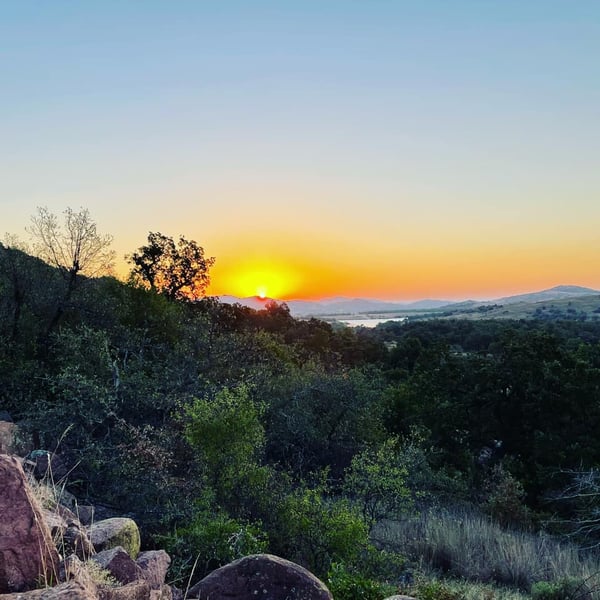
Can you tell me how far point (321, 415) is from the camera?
1540cm

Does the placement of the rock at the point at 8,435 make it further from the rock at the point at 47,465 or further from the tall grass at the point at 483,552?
the tall grass at the point at 483,552

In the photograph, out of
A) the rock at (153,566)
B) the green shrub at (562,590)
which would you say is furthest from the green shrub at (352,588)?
the green shrub at (562,590)

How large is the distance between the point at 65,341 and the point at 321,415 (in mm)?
6766

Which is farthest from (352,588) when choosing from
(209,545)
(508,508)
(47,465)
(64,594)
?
(508,508)

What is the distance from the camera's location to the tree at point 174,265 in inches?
968

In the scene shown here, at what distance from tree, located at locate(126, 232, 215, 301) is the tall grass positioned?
16143mm

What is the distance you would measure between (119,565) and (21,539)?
3.10 feet

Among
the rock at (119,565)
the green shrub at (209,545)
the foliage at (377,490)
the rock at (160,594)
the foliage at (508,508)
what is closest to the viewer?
the rock at (160,594)

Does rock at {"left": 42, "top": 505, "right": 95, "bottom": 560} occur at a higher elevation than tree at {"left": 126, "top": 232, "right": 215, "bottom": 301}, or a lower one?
lower

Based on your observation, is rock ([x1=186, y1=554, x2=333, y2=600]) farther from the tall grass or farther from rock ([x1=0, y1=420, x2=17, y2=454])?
rock ([x1=0, y1=420, x2=17, y2=454])

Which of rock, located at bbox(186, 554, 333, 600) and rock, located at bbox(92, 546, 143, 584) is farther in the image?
rock, located at bbox(186, 554, 333, 600)

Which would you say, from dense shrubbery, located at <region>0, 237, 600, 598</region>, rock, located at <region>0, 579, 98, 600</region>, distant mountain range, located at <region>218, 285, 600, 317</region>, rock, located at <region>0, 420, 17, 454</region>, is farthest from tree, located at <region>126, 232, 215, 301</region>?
distant mountain range, located at <region>218, 285, 600, 317</region>

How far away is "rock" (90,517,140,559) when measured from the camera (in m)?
5.36

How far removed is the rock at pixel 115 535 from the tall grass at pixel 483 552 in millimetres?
4889
